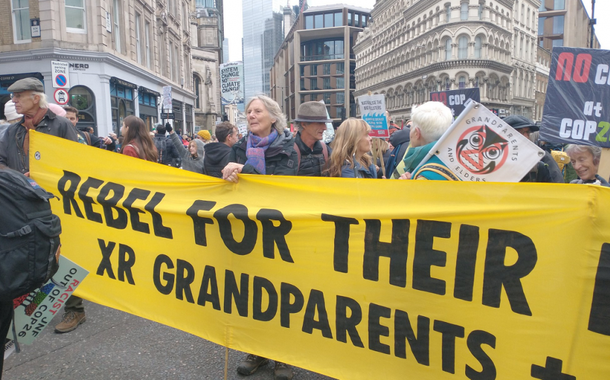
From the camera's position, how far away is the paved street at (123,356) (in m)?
3.29

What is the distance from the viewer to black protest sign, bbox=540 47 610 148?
373 centimetres

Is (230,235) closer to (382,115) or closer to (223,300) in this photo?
(223,300)

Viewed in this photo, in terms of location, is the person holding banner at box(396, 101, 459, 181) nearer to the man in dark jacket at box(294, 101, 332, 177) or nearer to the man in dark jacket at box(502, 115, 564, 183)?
the man in dark jacket at box(294, 101, 332, 177)

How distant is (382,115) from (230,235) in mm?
6724

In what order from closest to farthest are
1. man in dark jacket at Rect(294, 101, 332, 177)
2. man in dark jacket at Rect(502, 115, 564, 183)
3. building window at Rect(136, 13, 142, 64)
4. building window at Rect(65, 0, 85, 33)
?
man in dark jacket at Rect(294, 101, 332, 177)
man in dark jacket at Rect(502, 115, 564, 183)
building window at Rect(65, 0, 85, 33)
building window at Rect(136, 13, 142, 64)

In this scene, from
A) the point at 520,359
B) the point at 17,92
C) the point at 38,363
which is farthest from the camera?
the point at 17,92

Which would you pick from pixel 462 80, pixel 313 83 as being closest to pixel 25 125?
pixel 462 80

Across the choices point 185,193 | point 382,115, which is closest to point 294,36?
point 382,115

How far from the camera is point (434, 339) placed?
244cm

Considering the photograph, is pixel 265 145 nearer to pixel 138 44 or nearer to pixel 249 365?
pixel 249 365

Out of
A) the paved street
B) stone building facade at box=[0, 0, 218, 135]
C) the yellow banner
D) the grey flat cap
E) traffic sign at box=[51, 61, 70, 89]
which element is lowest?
the paved street

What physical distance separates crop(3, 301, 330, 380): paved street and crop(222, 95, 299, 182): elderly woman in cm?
156

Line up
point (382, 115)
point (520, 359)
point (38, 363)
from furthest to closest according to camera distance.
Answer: point (382, 115) → point (38, 363) → point (520, 359)

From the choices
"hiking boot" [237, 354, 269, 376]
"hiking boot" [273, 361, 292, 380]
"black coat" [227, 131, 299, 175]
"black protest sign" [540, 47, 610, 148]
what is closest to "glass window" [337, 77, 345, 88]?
"black protest sign" [540, 47, 610, 148]
